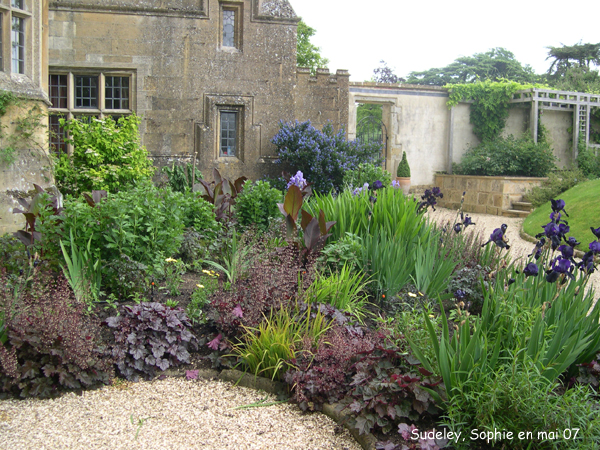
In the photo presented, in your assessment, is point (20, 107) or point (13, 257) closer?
point (13, 257)

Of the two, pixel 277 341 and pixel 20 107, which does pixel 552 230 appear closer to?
pixel 277 341

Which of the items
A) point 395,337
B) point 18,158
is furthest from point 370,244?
point 18,158

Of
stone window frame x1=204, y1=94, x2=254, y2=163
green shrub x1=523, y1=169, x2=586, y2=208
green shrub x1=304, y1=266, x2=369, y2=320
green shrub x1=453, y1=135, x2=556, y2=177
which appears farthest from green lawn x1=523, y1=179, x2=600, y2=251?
stone window frame x1=204, y1=94, x2=254, y2=163

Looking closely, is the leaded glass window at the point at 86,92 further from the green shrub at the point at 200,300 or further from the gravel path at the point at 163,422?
the gravel path at the point at 163,422

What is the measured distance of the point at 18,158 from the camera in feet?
20.6

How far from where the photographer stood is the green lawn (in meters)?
8.18

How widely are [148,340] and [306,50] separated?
63.5 feet

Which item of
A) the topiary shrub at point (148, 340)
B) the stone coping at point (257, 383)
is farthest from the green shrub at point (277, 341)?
the topiary shrub at point (148, 340)

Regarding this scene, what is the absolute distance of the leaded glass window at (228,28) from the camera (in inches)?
404

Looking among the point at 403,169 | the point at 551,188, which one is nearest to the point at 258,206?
the point at 551,188

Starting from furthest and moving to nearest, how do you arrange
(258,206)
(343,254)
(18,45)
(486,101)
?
(486,101), (18,45), (258,206), (343,254)

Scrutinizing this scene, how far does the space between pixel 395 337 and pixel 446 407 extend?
2.16 ft

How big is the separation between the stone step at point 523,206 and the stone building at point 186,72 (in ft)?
17.9

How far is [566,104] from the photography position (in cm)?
1550
